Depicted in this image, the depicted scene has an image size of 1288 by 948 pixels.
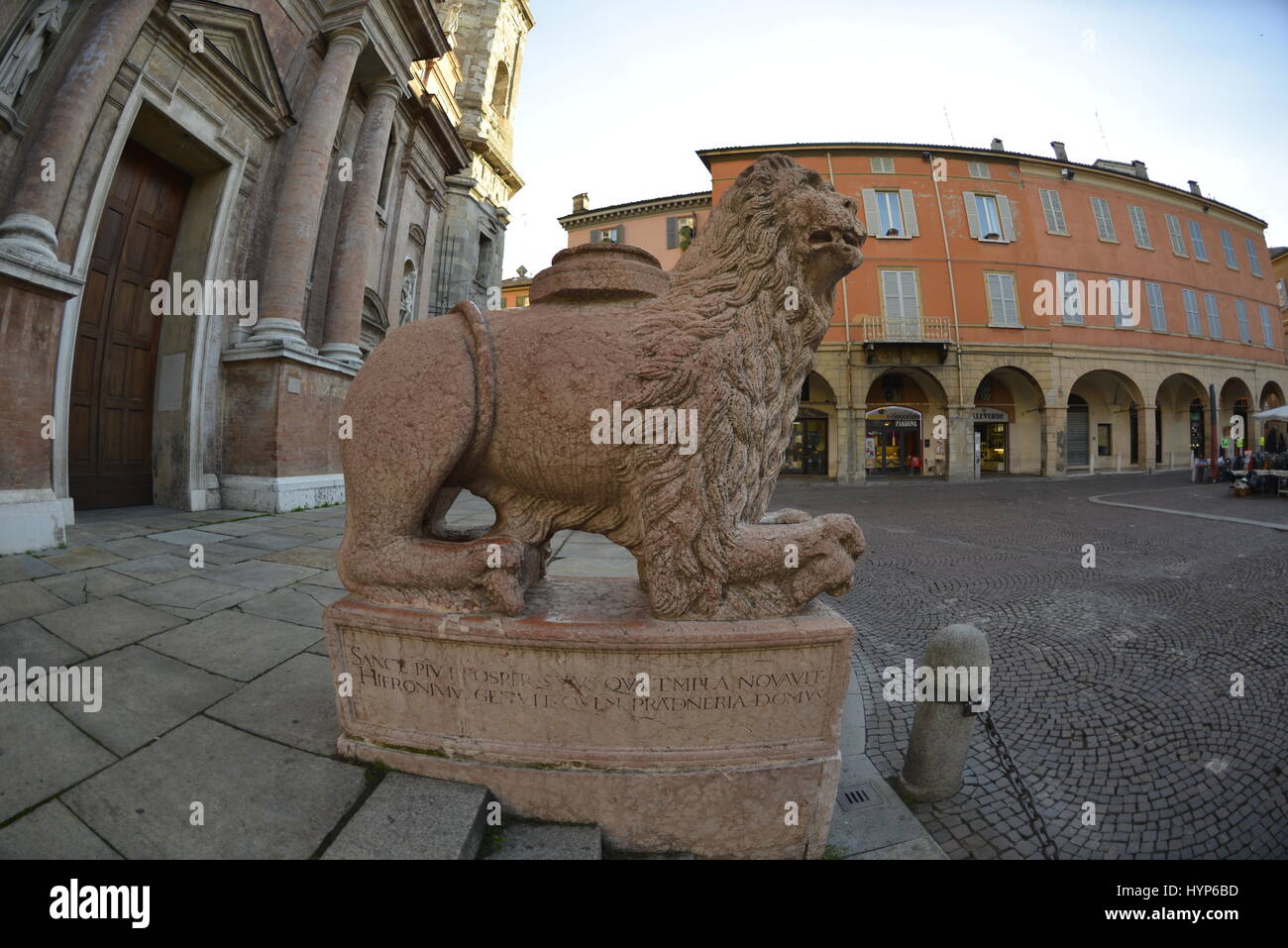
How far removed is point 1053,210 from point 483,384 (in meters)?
24.6

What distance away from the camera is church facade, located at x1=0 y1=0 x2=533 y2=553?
440 cm

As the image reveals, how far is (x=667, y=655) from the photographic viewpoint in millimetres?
1431

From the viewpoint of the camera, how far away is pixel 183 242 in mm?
6766

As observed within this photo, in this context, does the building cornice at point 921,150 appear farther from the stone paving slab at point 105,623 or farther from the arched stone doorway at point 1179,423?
the stone paving slab at point 105,623

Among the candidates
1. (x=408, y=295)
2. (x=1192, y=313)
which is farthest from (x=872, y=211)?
(x=408, y=295)

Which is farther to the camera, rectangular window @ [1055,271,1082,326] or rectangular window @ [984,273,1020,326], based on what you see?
rectangular window @ [1055,271,1082,326]

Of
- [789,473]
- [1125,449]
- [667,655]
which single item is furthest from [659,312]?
[1125,449]

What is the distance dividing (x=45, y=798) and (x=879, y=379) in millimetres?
21831

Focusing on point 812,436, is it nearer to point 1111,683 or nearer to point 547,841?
point 1111,683

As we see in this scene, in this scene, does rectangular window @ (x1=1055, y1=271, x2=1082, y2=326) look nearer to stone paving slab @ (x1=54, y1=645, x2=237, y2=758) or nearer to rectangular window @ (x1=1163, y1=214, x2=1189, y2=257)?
rectangular window @ (x1=1163, y1=214, x2=1189, y2=257)

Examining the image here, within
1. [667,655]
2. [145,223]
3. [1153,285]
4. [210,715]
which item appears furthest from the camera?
[1153,285]

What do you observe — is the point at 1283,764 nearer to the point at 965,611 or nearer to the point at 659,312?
the point at 965,611

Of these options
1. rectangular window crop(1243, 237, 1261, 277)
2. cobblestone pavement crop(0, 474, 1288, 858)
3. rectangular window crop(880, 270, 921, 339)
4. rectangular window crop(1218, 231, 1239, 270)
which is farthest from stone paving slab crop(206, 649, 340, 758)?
rectangular window crop(1243, 237, 1261, 277)

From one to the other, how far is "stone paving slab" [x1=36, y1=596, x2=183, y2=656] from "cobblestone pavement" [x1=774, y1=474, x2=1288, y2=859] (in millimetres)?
3492
